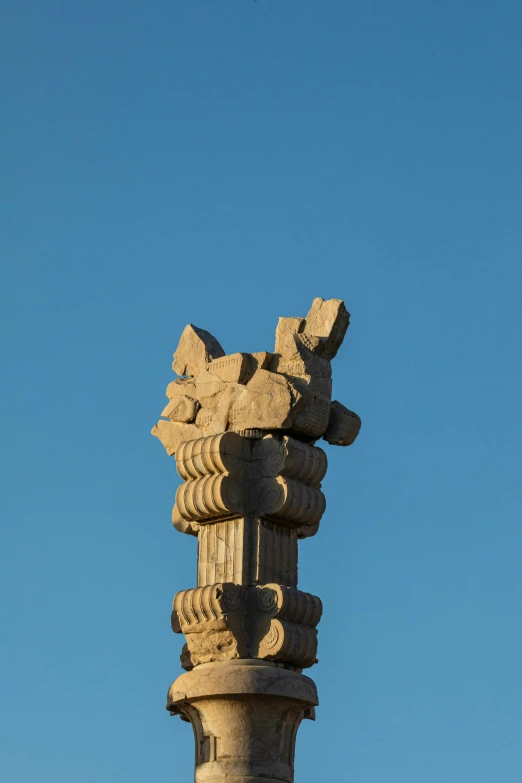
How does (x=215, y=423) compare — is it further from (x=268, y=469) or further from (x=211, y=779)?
(x=211, y=779)

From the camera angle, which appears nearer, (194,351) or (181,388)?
(181,388)

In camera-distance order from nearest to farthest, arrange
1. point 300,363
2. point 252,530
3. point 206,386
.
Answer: point 252,530
point 300,363
point 206,386

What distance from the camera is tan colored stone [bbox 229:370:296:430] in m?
17.1

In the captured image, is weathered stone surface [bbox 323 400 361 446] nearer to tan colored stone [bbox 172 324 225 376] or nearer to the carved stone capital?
tan colored stone [bbox 172 324 225 376]

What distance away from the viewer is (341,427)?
17750 millimetres

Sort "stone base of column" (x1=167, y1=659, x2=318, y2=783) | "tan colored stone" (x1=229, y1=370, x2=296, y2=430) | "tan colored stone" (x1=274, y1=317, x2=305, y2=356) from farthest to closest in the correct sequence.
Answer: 1. "tan colored stone" (x1=274, y1=317, x2=305, y2=356)
2. "tan colored stone" (x1=229, y1=370, x2=296, y2=430)
3. "stone base of column" (x1=167, y1=659, x2=318, y2=783)

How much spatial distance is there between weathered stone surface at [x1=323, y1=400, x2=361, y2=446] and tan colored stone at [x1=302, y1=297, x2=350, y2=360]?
641 mm

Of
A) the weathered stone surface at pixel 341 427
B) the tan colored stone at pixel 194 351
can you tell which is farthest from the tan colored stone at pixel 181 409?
the weathered stone surface at pixel 341 427

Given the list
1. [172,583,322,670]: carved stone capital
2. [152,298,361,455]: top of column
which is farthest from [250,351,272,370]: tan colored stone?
[172,583,322,670]: carved stone capital

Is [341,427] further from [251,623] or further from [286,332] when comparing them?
[251,623]

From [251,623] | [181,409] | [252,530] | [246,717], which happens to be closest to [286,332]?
[181,409]

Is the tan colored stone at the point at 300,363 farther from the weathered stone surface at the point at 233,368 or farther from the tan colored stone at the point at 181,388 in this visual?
the tan colored stone at the point at 181,388

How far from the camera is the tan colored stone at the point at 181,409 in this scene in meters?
18.1

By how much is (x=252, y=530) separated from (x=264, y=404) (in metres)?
1.40
